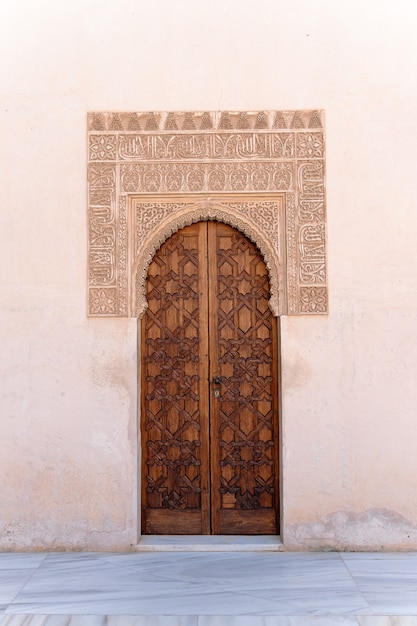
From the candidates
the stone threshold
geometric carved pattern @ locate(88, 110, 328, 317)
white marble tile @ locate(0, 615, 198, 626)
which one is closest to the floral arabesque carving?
geometric carved pattern @ locate(88, 110, 328, 317)

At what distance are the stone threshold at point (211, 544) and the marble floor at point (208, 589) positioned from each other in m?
0.03

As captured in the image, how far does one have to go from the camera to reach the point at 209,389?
361 centimetres

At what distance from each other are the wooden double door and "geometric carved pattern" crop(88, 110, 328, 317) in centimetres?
14

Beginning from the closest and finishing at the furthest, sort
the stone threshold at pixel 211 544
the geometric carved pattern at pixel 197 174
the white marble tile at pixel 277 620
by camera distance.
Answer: the white marble tile at pixel 277 620 < the stone threshold at pixel 211 544 < the geometric carved pattern at pixel 197 174

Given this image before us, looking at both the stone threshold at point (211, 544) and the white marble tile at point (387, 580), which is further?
the stone threshold at point (211, 544)

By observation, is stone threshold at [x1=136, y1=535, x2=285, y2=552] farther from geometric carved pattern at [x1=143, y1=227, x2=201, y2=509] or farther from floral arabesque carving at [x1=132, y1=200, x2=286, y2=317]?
floral arabesque carving at [x1=132, y1=200, x2=286, y2=317]

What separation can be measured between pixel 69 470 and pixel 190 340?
36.6 inches

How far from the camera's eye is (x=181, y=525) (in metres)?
3.59

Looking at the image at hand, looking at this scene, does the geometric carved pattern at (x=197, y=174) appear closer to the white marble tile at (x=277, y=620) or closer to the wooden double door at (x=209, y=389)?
the wooden double door at (x=209, y=389)

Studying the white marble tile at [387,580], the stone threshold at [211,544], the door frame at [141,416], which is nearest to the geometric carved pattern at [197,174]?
the door frame at [141,416]

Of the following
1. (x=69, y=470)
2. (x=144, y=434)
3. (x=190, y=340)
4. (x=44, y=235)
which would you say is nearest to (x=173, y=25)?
(x=44, y=235)

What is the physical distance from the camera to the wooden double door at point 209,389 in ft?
11.8

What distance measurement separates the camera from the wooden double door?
141 inches

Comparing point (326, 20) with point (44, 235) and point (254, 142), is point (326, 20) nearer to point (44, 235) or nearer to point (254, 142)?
point (254, 142)
